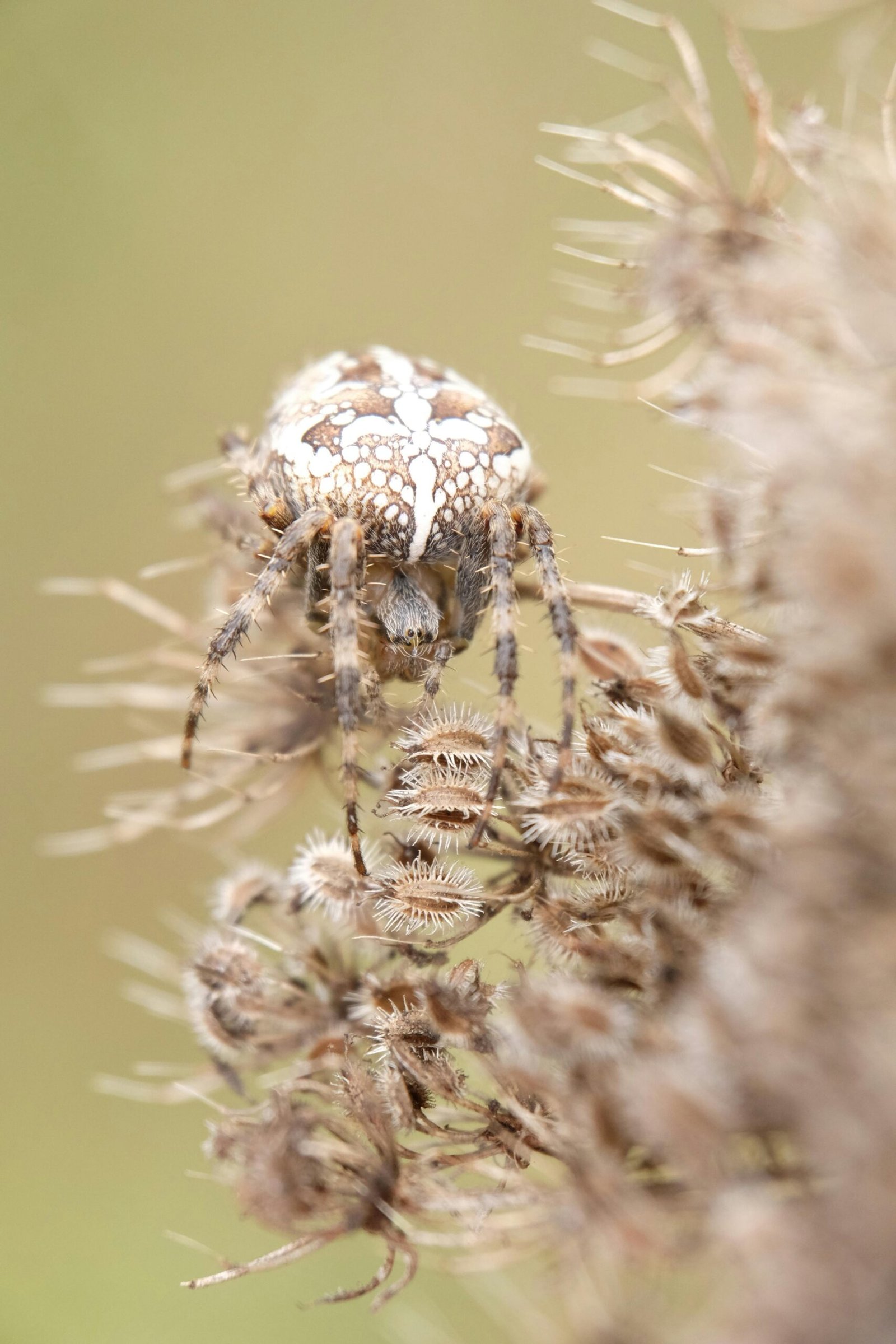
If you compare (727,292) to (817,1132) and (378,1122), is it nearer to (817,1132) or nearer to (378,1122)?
(817,1132)

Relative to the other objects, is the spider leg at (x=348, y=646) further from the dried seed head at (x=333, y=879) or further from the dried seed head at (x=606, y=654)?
the dried seed head at (x=606, y=654)

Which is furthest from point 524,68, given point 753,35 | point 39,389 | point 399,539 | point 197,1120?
point 197,1120

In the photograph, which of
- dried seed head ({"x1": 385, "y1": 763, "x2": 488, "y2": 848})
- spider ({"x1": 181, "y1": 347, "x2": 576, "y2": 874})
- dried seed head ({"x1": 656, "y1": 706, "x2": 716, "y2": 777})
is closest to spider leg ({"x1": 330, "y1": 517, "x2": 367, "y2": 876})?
spider ({"x1": 181, "y1": 347, "x2": 576, "y2": 874})

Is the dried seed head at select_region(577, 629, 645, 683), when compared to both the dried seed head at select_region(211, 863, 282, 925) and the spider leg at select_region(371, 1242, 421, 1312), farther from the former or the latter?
the spider leg at select_region(371, 1242, 421, 1312)

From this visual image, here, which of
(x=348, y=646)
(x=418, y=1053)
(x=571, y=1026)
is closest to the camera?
(x=571, y=1026)

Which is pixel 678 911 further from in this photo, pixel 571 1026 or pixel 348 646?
pixel 348 646

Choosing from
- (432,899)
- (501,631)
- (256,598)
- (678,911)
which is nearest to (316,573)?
(256,598)

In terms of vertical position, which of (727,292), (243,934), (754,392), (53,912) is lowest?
(53,912)

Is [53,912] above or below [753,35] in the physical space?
below
